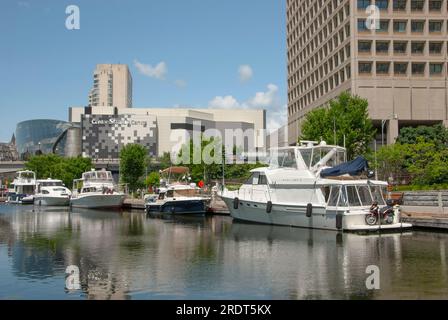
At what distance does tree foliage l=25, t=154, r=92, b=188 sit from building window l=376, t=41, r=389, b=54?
81.1m

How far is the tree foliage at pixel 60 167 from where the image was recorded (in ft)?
438

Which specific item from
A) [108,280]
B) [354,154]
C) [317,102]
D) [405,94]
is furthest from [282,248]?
[317,102]

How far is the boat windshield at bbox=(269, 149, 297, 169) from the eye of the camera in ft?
144

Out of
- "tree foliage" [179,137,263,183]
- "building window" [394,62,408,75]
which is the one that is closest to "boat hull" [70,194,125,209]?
"tree foliage" [179,137,263,183]

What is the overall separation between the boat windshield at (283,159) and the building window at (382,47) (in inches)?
1982

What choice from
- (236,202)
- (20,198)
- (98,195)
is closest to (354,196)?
(236,202)

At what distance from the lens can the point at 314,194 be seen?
39438 mm

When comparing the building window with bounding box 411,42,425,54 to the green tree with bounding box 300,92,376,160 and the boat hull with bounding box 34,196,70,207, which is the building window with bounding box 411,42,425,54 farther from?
the boat hull with bounding box 34,196,70,207

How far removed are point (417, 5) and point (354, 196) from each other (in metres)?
61.9

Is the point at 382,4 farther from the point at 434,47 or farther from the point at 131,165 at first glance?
the point at 131,165

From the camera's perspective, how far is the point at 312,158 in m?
43.3

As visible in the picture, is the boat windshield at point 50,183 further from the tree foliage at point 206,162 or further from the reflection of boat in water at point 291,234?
the reflection of boat in water at point 291,234
